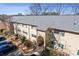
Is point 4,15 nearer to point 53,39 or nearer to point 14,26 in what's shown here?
point 14,26

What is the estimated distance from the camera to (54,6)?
1677 millimetres

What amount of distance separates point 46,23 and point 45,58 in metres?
0.34

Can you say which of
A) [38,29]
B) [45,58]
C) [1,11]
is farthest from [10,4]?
[45,58]

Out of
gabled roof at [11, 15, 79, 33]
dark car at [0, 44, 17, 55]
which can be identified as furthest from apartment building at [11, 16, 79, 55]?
dark car at [0, 44, 17, 55]

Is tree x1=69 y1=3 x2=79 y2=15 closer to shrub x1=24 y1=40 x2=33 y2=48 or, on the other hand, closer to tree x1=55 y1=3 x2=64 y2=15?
tree x1=55 y1=3 x2=64 y2=15

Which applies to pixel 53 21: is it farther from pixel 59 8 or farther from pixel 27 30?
pixel 27 30

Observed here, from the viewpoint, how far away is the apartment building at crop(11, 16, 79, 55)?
1.62 metres

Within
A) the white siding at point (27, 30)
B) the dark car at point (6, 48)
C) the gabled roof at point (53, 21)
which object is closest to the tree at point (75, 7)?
the gabled roof at point (53, 21)

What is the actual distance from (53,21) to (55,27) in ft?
0.21

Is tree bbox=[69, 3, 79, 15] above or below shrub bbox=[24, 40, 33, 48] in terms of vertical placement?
above

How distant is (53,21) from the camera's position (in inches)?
65.7

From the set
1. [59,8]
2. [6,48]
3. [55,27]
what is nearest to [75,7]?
[59,8]

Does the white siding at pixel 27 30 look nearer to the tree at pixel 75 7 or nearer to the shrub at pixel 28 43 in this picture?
the shrub at pixel 28 43

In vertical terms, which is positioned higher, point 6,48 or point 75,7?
point 75,7
